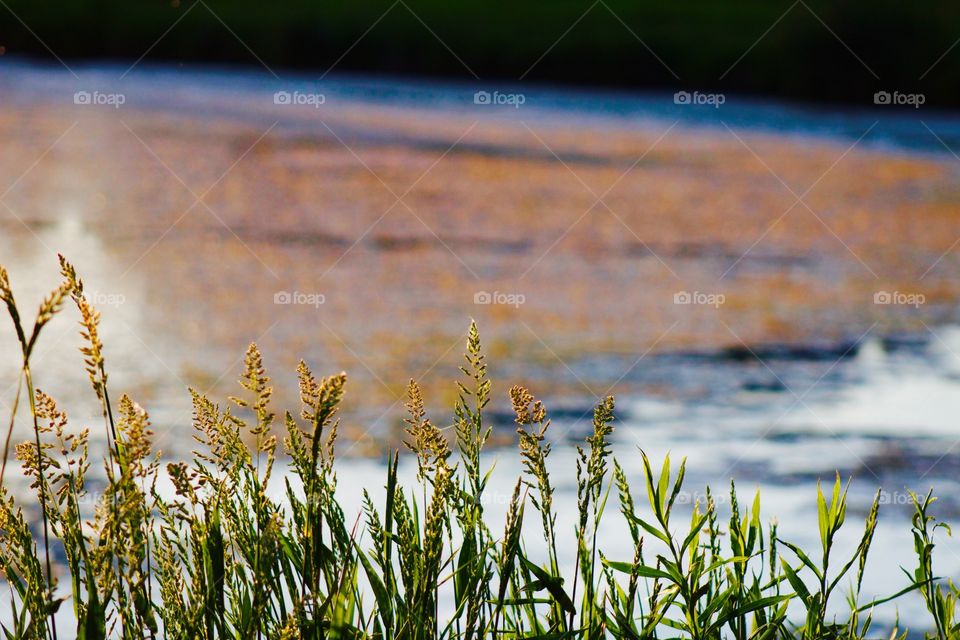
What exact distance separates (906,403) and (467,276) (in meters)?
3.78

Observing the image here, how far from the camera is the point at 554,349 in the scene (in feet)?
27.5

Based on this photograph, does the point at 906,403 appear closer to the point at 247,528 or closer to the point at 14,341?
the point at 14,341

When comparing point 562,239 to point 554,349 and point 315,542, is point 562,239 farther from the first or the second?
point 315,542

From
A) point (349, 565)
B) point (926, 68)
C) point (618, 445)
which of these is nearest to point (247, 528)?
point (349, 565)

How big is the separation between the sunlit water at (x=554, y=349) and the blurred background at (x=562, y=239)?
0.03 m

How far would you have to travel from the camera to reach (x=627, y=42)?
29.6 m

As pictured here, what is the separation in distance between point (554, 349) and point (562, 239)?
407cm

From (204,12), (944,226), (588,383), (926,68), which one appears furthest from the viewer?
(204,12)

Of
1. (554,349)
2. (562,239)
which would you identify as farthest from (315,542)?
(562,239)

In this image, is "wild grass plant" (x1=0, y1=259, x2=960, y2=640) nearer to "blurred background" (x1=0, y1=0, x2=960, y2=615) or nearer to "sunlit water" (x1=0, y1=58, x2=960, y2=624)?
"sunlit water" (x1=0, y1=58, x2=960, y2=624)

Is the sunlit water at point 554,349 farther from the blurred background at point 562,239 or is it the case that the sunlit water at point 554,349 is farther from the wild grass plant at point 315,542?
the wild grass plant at point 315,542

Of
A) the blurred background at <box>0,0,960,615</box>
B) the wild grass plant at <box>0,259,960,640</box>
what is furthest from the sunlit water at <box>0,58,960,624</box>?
the wild grass plant at <box>0,259,960,640</box>

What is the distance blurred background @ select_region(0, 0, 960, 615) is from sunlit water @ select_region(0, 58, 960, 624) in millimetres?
31

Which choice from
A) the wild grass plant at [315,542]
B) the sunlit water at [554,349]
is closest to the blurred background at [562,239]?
the sunlit water at [554,349]
